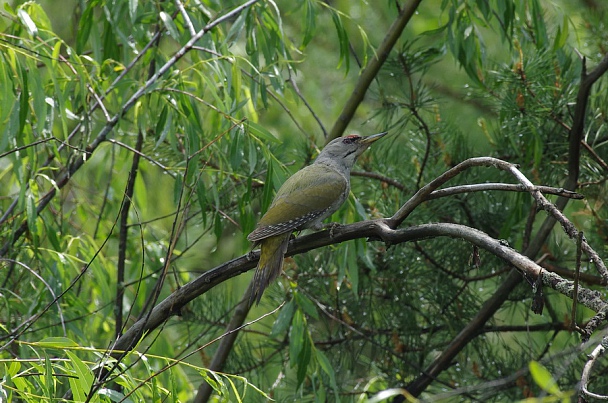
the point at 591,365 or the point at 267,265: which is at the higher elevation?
the point at 591,365

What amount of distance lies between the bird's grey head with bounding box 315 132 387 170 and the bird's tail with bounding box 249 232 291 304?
0.88m

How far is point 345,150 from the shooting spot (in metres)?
4.17

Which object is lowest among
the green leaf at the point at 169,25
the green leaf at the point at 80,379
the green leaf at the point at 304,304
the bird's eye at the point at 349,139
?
the green leaf at the point at 304,304

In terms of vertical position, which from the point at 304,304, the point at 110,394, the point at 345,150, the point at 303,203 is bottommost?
the point at 304,304

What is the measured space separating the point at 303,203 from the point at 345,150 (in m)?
0.72

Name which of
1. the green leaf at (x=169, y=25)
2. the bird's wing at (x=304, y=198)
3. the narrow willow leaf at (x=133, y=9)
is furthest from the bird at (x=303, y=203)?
the narrow willow leaf at (x=133, y=9)

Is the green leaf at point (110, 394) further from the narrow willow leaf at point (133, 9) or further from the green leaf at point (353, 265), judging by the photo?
the narrow willow leaf at point (133, 9)

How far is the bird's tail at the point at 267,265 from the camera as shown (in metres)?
3.05

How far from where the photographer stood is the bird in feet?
10.3

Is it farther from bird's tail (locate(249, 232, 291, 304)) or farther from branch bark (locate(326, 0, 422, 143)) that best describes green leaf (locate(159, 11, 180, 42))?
branch bark (locate(326, 0, 422, 143))

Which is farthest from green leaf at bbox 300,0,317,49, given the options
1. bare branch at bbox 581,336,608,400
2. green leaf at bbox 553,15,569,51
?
bare branch at bbox 581,336,608,400

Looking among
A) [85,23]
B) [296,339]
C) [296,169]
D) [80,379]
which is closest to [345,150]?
[296,169]

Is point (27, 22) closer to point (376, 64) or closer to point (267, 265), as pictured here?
point (267, 265)

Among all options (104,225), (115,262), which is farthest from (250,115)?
(115,262)
